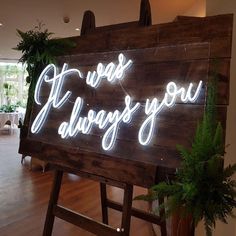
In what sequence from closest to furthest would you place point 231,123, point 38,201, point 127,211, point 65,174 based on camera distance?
point 127,211 → point 231,123 → point 38,201 → point 65,174

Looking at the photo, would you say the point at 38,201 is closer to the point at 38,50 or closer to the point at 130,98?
the point at 38,50

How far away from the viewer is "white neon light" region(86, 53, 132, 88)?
4.91 feet

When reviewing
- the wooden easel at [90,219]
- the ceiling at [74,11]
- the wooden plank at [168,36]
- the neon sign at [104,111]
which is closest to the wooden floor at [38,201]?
the wooden easel at [90,219]

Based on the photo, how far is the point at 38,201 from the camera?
11.7 feet

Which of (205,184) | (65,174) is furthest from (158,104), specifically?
(65,174)

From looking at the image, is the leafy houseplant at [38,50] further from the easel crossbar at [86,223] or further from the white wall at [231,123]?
the white wall at [231,123]

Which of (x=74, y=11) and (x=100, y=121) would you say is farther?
(x=74, y=11)

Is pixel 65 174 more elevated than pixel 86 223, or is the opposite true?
pixel 86 223

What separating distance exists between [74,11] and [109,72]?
11.5 ft

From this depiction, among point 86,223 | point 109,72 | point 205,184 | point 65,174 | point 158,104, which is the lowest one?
point 65,174

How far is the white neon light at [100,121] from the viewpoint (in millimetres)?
1453

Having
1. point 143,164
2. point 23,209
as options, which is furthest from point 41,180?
point 143,164

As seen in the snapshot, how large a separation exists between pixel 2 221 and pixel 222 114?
280 cm

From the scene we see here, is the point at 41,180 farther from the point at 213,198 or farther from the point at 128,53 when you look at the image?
the point at 213,198
